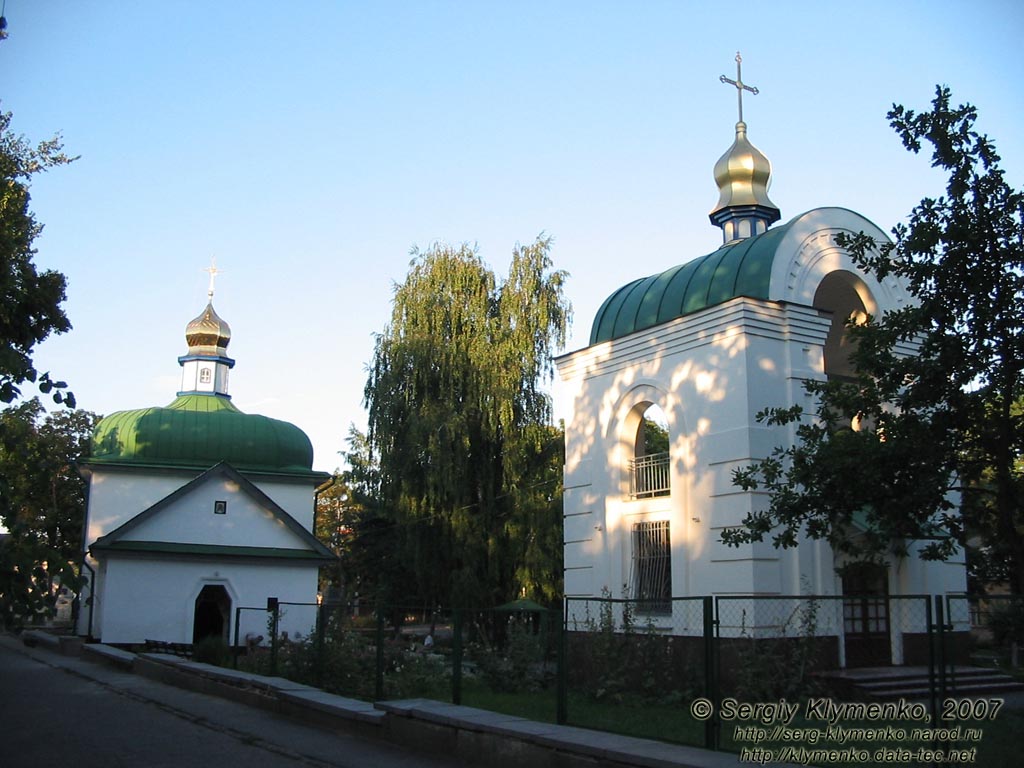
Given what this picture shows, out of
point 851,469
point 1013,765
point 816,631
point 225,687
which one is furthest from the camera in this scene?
point 816,631

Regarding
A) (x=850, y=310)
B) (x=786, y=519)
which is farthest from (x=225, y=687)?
(x=850, y=310)

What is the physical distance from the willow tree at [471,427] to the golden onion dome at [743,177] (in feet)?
29.7

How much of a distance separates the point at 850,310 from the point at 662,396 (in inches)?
174

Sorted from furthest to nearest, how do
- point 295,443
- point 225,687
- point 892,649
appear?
point 295,443 < point 892,649 < point 225,687

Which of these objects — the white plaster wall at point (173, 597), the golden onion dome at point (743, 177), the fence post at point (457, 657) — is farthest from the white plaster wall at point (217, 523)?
the fence post at point (457, 657)

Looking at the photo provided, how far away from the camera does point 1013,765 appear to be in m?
8.53

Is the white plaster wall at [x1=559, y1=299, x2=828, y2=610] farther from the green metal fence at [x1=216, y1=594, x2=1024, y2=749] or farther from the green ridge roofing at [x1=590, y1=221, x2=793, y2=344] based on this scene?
the green metal fence at [x1=216, y1=594, x2=1024, y2=749]

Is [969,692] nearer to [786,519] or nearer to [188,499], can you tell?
[786,519]

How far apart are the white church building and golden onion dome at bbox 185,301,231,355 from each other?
19570mm

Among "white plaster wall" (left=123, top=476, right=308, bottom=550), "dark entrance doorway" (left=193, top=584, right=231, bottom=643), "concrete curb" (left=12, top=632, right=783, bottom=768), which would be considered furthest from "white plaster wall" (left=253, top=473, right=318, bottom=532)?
"concrete curb" (left=12, top=632, right=783, bottom=768)

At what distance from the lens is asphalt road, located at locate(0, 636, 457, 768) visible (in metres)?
9.02

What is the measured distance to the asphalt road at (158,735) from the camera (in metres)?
9.02

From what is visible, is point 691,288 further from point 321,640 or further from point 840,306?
point 321,640

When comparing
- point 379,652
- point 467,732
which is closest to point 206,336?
point 379,652
